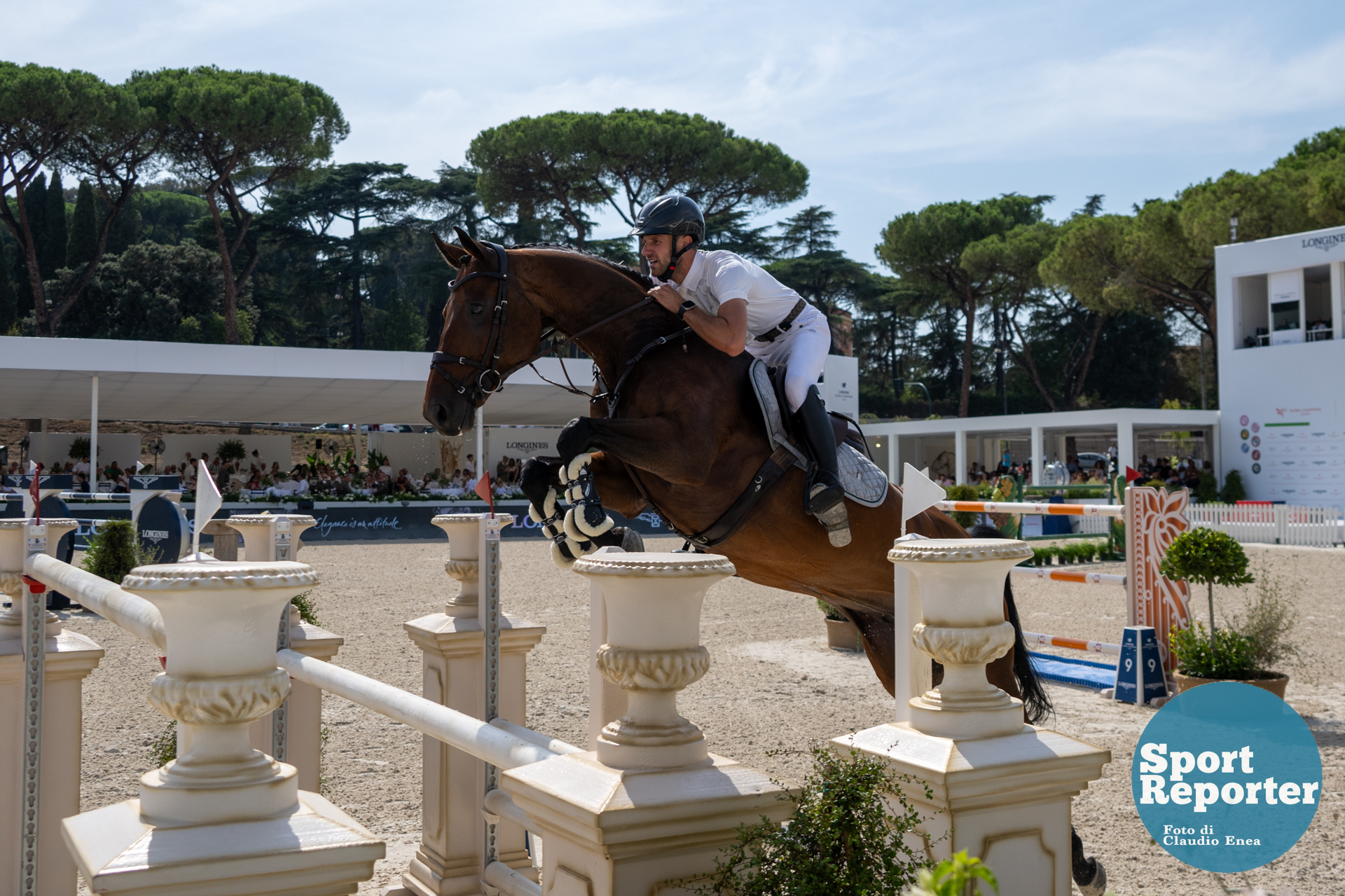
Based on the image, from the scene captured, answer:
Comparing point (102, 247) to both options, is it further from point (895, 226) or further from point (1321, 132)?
point (1321, 132)

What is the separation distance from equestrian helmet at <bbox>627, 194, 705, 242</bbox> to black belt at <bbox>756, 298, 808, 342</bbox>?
0.39m

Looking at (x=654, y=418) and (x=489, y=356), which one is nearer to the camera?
(x=654, y=418)

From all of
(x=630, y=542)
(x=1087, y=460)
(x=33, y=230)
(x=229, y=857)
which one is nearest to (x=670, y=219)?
(x=630, y=542)

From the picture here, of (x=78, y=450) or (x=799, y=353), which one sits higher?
(x=799, y=353)

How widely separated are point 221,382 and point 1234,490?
22.1 metres

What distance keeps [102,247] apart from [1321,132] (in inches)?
1494

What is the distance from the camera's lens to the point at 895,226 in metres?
38.3

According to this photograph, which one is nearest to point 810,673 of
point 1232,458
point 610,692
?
point 610,692

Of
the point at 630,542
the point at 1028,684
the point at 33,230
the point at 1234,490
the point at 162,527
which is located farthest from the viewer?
the point at 33,230

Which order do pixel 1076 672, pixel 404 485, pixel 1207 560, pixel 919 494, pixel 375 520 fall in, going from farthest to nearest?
1. pixel 404 485
2. pixel 375 520
3. pixel 1076 672
4. pixel 1207 560
5. pixel 919 494

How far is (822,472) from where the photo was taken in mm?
2969

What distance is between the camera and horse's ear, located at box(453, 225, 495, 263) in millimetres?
3139

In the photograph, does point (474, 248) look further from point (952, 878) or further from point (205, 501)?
point (952, 878)

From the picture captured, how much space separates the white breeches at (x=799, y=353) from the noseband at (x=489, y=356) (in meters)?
0.82
